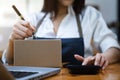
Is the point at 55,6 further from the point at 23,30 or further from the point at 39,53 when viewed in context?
the point at 39,53

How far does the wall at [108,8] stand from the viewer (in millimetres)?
4023

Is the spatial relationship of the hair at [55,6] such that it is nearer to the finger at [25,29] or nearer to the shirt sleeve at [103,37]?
the shirt sleeve at [103,37]

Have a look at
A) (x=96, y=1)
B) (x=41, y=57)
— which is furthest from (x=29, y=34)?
(x=96, y=1)

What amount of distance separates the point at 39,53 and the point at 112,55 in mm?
396

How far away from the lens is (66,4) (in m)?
1.53

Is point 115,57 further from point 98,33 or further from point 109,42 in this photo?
point 98,33

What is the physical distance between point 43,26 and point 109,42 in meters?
0.37

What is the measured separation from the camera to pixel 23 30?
1171mm

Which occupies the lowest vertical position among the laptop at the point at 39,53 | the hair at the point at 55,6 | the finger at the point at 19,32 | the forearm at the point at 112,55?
the forearm at the point at 112,55

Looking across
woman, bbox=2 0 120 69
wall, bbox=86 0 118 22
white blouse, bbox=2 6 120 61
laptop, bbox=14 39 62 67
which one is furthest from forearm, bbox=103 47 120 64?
wall, bbox=86 0 118 22

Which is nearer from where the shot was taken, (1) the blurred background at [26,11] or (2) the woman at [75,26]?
(2) the woman at [75,26]

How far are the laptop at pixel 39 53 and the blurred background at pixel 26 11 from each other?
2.42 meters

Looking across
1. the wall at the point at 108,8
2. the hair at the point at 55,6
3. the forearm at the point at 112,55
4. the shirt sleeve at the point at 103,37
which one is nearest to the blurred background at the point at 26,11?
the wall at the point at 108,8

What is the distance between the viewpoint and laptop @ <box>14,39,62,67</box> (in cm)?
98
